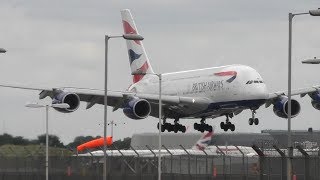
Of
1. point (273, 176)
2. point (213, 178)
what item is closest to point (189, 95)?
point (213, 178)

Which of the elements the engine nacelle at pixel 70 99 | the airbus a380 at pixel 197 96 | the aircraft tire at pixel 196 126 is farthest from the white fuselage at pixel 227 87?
the engine nacelle at pixel 70 99

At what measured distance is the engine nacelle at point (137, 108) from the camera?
361 feet

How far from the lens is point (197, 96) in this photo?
112 meters

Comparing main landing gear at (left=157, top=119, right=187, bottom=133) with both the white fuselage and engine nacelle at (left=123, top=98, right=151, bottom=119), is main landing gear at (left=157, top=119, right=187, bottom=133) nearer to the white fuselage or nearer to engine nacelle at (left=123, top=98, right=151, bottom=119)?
the white fuselage

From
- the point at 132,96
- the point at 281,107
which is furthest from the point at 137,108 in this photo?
the point at 281,107

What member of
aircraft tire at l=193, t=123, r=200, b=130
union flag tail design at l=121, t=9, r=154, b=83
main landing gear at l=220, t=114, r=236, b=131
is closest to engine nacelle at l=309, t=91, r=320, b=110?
main landing gear at l=220, t=114, r=236, b=131

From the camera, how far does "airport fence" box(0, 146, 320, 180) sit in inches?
3312

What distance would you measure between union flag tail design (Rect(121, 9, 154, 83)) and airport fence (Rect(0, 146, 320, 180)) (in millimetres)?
27091

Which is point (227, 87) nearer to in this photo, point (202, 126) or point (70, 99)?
point (202, 126)

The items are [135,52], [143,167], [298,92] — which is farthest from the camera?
[135,52]

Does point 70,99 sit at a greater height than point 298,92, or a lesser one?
lesser

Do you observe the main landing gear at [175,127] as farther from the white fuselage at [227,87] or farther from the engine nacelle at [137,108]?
the engine nacelle at [137,108]

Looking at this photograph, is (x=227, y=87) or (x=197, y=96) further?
(x=197, y=96)

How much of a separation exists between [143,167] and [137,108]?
62.8ft
